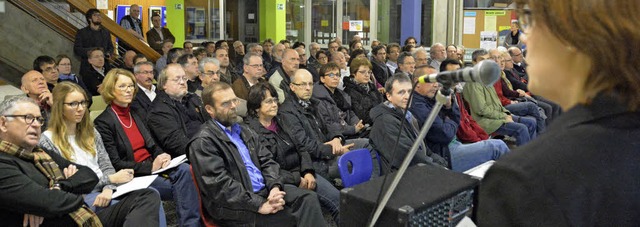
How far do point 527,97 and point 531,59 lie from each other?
694cm

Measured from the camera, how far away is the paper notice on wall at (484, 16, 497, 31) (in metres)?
11.1

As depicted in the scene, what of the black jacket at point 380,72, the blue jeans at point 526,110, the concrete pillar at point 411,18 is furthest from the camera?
the concrete pillar at point 411,18

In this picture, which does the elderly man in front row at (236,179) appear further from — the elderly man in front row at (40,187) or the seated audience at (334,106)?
the seated audience at (334,106)

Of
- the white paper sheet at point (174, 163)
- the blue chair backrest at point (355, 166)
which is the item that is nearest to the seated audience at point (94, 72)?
the white paper sheet at point (174, 163)

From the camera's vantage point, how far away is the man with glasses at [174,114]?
4141 mm

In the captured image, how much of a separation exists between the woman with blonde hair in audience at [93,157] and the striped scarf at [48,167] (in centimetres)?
18

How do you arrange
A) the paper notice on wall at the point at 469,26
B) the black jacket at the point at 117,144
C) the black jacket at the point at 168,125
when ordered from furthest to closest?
the paper notice on wall at the point at 469,26
the black jacket at the point at 168,125
the black jacket at the point at 117,144

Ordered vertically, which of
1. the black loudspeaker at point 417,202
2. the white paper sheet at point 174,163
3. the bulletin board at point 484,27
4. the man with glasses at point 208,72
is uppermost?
the bulletin board at point 484,27

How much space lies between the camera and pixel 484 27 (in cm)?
1133

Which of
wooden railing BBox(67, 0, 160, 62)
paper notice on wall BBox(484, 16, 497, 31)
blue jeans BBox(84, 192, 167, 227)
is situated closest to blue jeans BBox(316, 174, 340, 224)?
blue jeans BBox(84, 192, 167, 227)

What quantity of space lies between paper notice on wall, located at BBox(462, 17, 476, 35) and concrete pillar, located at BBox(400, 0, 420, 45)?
1.33m

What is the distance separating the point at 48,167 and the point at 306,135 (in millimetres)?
1882

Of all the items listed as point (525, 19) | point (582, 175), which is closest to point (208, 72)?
point (525, 19)

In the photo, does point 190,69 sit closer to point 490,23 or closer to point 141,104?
point 141,104
